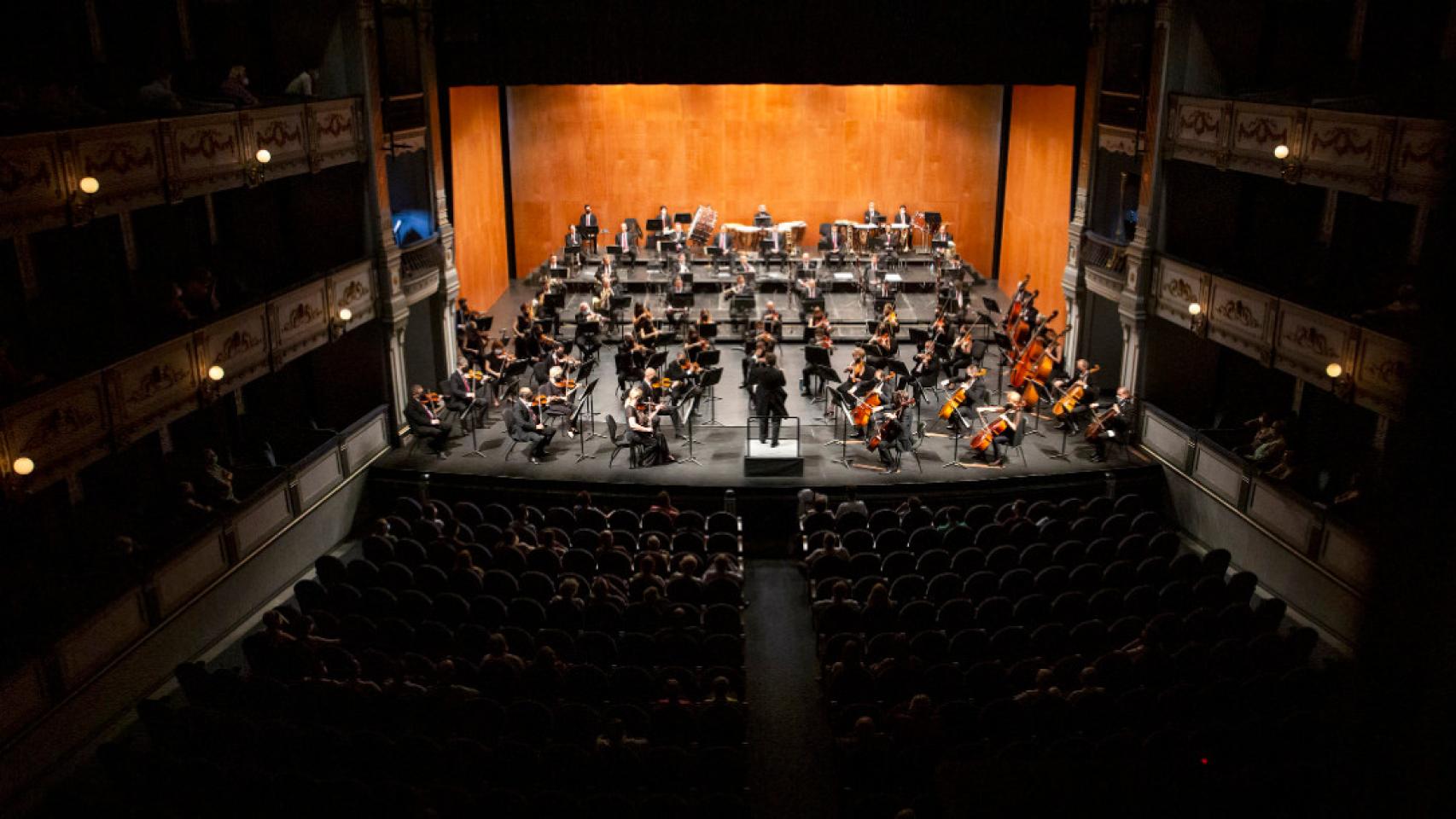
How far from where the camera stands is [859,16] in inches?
725

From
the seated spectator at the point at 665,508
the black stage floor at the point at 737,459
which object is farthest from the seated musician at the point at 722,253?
the seated spectator at the point at 665,508

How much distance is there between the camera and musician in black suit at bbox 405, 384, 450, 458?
53.0 feet

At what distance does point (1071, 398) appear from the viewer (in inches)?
631

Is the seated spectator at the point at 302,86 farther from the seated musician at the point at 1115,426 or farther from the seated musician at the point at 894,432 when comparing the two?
the seated musician at the point at 1115,426

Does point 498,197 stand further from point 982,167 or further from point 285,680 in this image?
point 285,680

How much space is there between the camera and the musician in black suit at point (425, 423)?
16.2 m

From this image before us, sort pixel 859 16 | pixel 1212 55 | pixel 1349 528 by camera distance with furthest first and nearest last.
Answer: pixel 859 16 → pixel 1212 55 → pixel 1349 528

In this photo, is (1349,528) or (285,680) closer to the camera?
(285,680)

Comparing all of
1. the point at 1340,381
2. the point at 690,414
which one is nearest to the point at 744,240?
the point at 690,414

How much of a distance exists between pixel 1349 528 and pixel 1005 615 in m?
4.30

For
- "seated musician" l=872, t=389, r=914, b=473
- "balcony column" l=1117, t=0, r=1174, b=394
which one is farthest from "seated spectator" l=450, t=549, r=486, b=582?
"balcony column" l=1117, t=0, r=1174, b=394

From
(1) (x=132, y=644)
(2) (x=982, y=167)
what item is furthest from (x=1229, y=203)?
(1) (x=132, y=644)

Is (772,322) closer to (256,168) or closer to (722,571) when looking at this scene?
(722,571)

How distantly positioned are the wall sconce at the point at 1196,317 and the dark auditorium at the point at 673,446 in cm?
9
